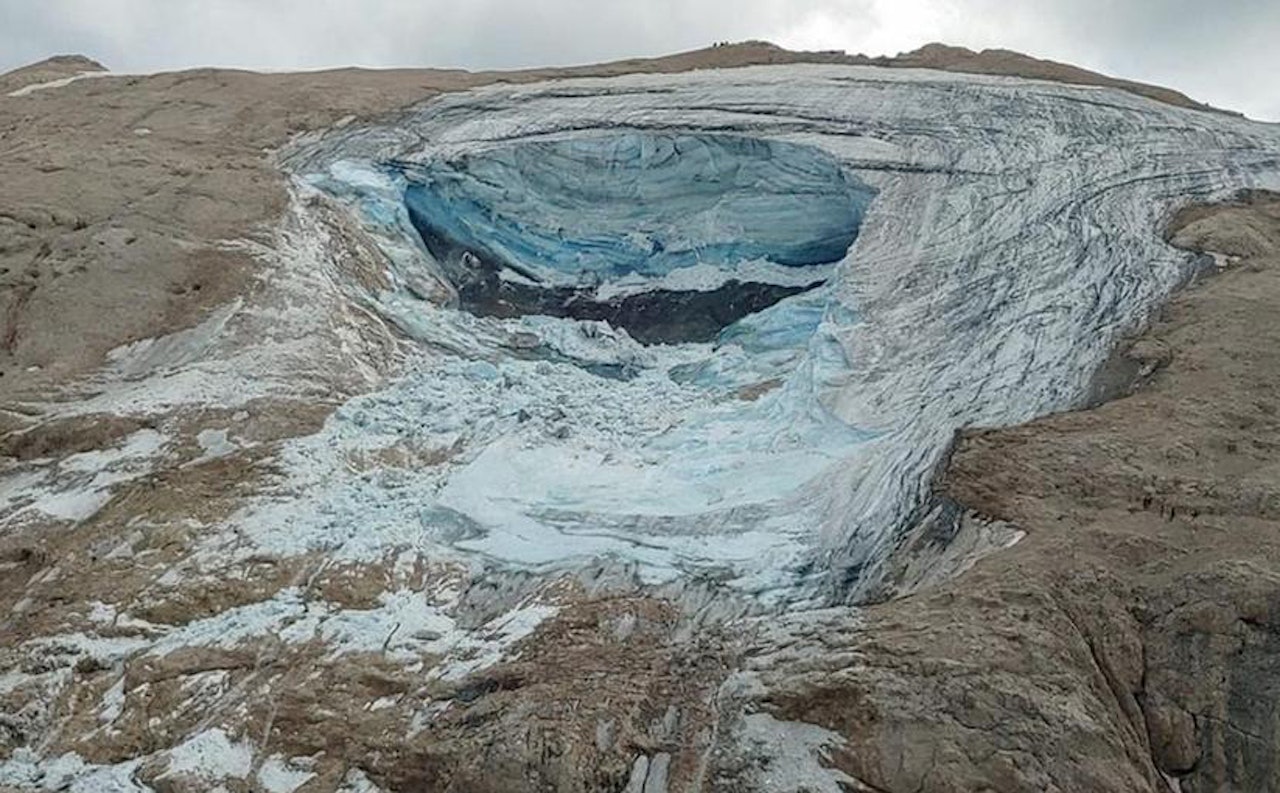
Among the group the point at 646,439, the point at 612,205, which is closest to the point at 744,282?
the point at 612,205

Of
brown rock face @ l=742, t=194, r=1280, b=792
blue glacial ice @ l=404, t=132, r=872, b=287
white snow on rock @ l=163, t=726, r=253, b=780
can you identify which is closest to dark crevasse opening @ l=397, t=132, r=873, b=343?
blue glacial ice @ l=404, t=132, r=872, b=287

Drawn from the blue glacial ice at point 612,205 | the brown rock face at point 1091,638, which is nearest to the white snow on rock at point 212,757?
the brown rock face at point 1091,638

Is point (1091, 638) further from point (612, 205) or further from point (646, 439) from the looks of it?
point (612, 205)

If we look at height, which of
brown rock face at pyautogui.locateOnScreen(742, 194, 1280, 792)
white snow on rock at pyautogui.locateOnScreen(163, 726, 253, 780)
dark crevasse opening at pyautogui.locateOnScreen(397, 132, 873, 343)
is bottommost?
white snow on rock at pyautogui.locateOnScreen(163, 726, 253, 780)

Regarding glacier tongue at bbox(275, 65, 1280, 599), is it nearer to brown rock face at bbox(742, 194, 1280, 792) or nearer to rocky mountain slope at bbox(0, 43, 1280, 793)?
rocky mountain slope at bbox(0, 43, 1280, 793)

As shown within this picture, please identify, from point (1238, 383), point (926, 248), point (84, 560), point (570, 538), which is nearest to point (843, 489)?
point (570, 538)

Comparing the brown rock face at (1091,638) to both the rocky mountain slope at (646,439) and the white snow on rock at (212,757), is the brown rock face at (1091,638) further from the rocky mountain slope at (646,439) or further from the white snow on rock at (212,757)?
the white snow on rock at (212,757)
